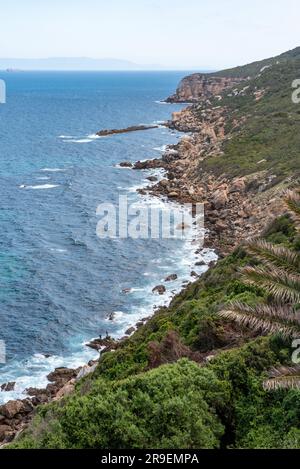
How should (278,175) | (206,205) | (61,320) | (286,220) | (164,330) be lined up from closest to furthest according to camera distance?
(164,330), (286,220), (61,320), (278,175), (206,205)

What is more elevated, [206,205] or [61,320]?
[206,205]

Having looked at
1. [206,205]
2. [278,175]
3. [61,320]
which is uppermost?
[278,175]

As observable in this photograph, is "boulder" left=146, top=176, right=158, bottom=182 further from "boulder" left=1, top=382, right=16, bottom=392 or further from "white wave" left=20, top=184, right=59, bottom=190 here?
"boulder" left=1, top=382, right=16, bottom=392

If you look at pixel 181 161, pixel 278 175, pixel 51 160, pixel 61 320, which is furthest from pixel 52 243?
pixel 51 160

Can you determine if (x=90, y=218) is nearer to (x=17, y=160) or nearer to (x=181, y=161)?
(x=181, y=161)

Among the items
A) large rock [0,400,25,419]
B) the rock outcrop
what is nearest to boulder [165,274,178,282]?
large rock [0,400,25,419]

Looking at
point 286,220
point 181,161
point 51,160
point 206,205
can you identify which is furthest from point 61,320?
point 51,160

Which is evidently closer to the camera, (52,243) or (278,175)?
(52,243)

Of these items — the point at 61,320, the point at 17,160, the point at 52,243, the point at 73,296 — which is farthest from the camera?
the point at 17,160
